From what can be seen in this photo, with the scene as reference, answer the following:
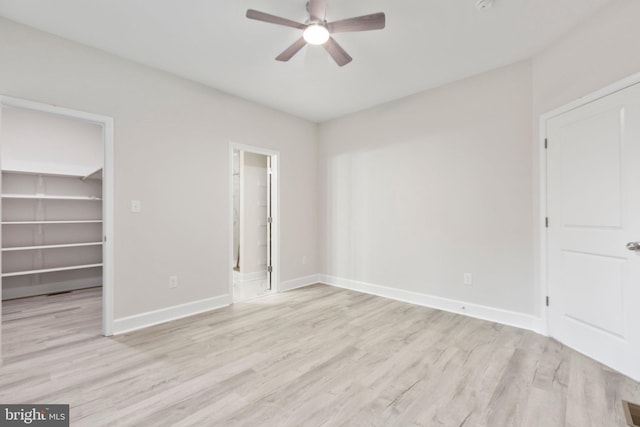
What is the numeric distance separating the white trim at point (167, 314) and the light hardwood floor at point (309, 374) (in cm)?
13

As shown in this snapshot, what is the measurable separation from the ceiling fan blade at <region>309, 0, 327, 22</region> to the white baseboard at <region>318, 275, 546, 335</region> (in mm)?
3167

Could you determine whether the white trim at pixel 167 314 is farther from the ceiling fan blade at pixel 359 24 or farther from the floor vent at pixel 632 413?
the floor vent at pixel 632 413

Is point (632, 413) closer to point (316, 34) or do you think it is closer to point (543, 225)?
point (543, 225)

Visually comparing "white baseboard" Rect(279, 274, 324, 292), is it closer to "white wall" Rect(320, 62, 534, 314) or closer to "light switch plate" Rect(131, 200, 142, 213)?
"white wall" Rect(320, 62, 534, 314)

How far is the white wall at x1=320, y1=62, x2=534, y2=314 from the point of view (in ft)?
9.54

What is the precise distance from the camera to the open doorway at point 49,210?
13.0ft

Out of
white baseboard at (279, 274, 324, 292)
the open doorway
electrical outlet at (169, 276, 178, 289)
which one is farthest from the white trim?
the open doorway

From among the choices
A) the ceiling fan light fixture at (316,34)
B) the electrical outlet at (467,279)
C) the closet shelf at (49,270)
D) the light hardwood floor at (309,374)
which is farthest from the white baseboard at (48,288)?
the electrical outlet at (467,279)

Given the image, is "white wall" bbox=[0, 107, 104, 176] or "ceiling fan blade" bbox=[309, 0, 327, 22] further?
"white wall" bbox=[0, 107, 104, 176]

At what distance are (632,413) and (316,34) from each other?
3079 mm

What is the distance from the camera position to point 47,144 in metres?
4.27

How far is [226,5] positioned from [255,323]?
2.87 meters

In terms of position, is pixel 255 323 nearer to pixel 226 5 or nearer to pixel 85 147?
pixel 226 5

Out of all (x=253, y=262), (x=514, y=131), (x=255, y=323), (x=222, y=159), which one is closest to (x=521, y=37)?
(x=514, y=131)
